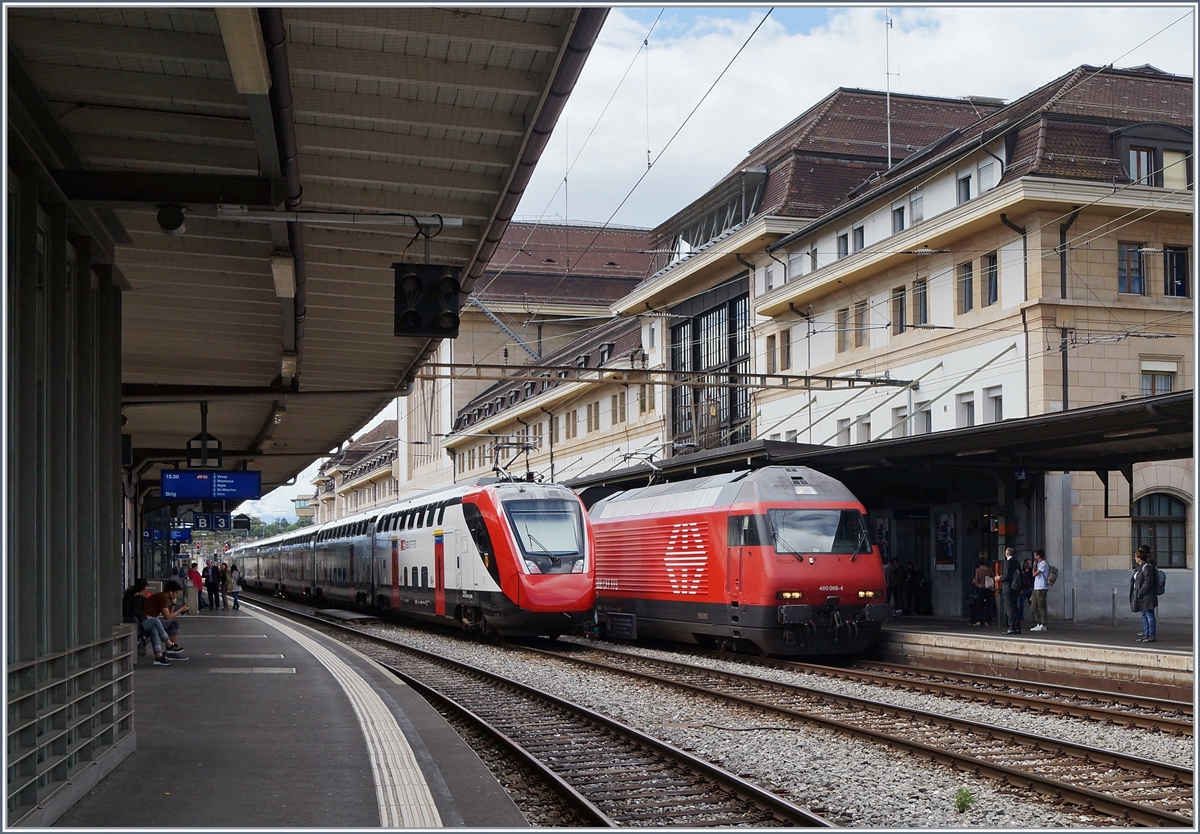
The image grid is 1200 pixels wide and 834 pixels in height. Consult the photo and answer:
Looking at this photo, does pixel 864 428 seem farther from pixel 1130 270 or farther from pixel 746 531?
pixel 746 531

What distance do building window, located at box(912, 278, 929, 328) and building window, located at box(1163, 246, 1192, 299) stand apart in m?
5.84

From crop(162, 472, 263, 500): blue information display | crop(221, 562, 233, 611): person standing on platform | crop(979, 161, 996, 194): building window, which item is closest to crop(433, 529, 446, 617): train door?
crop(162, 472, 263, 500): blue information display

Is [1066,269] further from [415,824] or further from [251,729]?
[415,824]

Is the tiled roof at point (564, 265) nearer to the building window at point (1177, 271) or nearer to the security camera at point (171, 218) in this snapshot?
the building window at point (1177, 271)

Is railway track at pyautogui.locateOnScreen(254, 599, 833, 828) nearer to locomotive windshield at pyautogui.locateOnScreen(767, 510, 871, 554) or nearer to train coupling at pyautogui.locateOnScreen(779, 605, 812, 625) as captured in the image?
train coupling at pyautogui.locateOnScreen(779, 605, 812, 625)

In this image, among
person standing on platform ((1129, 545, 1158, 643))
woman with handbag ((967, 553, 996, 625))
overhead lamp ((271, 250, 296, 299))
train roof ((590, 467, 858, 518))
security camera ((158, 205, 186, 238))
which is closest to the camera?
security camera ((158, 205, 186, 238))

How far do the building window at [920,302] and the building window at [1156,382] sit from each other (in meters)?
5.72

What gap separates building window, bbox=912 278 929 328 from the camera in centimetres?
3506

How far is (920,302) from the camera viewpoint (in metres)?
35.3

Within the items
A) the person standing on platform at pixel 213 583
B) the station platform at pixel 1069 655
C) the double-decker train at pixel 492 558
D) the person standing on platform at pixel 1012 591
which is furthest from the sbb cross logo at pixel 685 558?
the person standing on platform at pixel 213 583

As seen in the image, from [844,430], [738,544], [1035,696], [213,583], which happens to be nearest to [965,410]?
[844,430]

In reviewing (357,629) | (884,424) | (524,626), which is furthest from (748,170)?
(524,626)

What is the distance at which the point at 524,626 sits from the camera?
24.4 meters

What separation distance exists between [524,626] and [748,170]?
23.6 m
